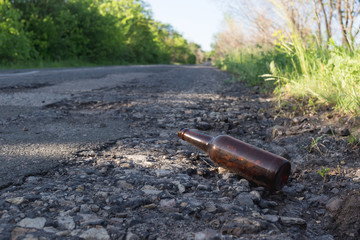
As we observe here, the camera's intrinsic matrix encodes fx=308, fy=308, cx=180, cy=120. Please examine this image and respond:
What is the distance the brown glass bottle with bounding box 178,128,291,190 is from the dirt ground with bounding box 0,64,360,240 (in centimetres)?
5

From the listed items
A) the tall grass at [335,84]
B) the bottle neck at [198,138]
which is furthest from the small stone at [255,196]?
the tall grass at [335,84]

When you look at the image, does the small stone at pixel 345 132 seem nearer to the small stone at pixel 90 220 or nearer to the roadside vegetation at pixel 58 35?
the small stone at pixel 90 220

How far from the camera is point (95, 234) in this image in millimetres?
1008

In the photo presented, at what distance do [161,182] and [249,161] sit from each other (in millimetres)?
432

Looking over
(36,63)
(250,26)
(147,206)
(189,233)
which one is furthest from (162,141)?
(36,63)

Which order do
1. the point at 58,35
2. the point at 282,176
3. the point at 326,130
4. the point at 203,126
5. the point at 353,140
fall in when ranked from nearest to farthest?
the point at 282,176
the point at 353,140
the point at 326,130
the point at 203,126
the point at 58,35

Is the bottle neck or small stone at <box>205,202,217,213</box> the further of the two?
the bottle neck

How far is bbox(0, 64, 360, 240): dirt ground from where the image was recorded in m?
1.08

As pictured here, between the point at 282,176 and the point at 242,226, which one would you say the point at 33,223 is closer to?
the point at 242,226

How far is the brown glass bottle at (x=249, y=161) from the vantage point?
140cm

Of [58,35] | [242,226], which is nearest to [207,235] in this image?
[242,226]

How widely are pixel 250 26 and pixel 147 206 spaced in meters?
6.23

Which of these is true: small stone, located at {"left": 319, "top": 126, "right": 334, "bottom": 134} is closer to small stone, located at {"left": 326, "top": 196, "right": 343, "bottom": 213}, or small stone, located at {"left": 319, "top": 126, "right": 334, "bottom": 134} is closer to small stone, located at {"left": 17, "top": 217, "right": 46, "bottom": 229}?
small stone, located at {"left": 326, "top": 196, "right": 343, "bottom": 213}

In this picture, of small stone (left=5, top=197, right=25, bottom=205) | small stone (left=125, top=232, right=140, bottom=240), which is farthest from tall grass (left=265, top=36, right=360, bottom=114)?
small stone (left=5, top=197, right=25, bottom=205)
